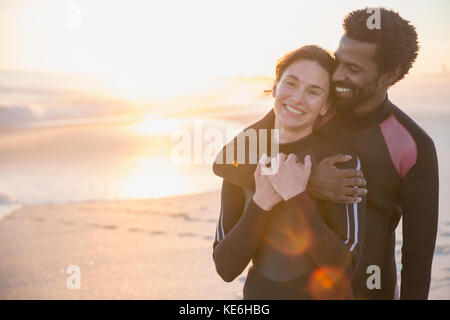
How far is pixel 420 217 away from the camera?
106 inches

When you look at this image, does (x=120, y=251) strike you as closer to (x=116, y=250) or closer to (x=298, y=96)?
(x=116, y=250)

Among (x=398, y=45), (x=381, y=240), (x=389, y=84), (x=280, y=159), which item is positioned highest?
(x=398, y=45)

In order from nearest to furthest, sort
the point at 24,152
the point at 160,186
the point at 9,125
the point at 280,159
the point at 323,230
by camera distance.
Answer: the point at 323,230
the point at 280,159
the point at 160,186
the point at 24,152
the point at 9,125

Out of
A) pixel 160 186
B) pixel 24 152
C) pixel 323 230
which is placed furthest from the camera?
pixel 24 152

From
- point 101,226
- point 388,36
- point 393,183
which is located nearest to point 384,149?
point 393,183

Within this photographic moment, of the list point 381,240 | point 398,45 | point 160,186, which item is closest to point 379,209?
point 381,240

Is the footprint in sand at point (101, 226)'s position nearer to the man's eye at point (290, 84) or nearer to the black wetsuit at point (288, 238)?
the black wetsuit at point (288, 238)

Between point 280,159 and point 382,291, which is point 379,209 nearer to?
point 382,291

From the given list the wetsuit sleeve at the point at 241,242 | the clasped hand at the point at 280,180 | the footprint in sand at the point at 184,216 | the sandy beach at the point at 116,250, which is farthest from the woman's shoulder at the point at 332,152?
the footprint in sand at the point at 184,216

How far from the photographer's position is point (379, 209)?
2.70 metres

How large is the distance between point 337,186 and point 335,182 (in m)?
0.02

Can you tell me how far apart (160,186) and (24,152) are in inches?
159

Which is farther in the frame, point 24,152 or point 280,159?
point 24,152
